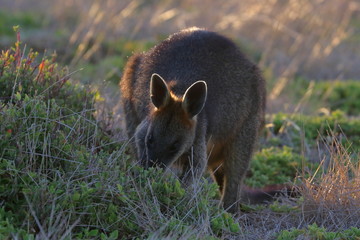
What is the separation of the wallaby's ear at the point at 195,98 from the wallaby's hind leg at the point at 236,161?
875 millimetres

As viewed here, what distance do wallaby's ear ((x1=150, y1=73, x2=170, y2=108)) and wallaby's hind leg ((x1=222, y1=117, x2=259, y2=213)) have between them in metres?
1.05

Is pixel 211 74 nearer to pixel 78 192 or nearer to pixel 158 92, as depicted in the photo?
pixel 158 92

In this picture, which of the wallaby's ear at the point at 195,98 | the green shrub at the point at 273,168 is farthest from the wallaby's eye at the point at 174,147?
the green shrub at the point at 273,168

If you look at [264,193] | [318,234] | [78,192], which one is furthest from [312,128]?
[78,192]

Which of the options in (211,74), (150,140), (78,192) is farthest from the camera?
(211,74)

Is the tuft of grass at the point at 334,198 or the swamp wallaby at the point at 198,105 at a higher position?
the swamp wallaby at the point at 198,105

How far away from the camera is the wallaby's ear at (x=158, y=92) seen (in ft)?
16.5

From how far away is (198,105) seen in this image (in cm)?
514

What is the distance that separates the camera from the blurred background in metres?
10.9

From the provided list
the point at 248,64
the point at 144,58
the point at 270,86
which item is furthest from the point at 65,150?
the point at 270,86

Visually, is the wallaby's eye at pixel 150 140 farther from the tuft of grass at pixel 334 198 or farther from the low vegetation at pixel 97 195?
the tuft of grass at pixel 334 198

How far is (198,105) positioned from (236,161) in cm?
96

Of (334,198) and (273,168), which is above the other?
(334,198)

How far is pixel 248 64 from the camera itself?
616 centimetres
